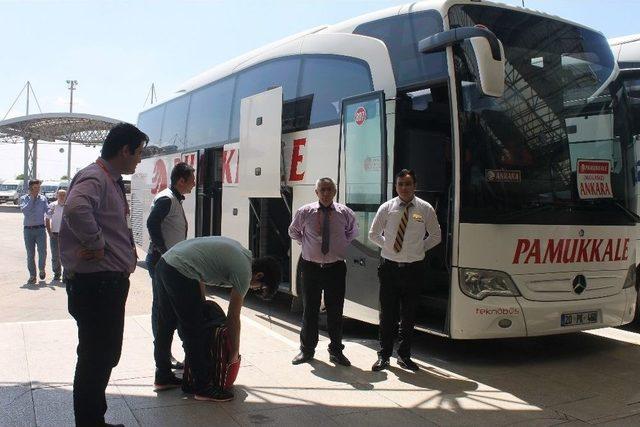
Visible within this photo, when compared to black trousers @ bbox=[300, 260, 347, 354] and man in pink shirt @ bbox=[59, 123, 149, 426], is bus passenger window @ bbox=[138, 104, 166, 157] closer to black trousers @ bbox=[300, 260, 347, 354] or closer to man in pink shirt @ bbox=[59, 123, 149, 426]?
black trousers @ bbox=[300, 260, 347, 354]

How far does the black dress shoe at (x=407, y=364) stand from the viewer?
18.2ft

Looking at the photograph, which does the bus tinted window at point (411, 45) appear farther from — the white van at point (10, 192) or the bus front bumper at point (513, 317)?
the white van at point (10, 192)

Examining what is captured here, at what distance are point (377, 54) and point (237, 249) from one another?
120 inches

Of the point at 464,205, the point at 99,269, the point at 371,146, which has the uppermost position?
the point at 371,146

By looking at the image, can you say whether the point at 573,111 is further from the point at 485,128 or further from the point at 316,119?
the point at 316,119

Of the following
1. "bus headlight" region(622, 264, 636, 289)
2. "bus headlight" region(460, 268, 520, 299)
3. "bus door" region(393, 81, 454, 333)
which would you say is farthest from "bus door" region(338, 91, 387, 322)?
"bus headlight" region(622, 264, 636, 289)

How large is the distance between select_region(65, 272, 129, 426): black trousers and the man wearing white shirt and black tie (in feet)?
8.61

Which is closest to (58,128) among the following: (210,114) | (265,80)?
(210,114)

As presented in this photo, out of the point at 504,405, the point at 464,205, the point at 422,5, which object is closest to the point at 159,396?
the point at 504,405

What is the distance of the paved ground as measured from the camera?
14.0ft

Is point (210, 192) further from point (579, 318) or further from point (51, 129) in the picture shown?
point (51, 129)

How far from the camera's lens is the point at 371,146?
608 centimetres

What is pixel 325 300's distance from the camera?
5.84m

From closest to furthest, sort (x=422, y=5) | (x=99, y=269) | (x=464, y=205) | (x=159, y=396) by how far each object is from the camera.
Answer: (x=99, y=269)
(x=159, y=396)
(x=464, y=205)
(x=422, y=5)
